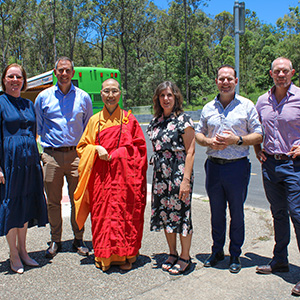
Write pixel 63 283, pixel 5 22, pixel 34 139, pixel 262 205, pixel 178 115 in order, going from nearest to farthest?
1. pixel 63 283
2. pixel 178 115
3. pixel 34 139
4. pixel 262 205
5. pixel 5 22

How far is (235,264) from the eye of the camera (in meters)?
3.69

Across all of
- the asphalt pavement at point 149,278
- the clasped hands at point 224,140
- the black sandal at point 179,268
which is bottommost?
the asphalt pavement at point 149,278

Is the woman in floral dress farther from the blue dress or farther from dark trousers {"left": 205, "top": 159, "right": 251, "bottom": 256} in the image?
the blue dress

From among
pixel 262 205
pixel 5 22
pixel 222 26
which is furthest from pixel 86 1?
pixel 262 205

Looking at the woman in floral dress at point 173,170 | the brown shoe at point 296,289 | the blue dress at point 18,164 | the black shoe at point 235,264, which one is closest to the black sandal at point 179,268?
the woman in floral dress at point 173,170

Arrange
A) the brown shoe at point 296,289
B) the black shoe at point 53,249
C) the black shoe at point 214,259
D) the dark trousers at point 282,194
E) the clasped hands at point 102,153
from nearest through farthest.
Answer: the brown shoe at point 296,289
the dark trousers at point 282,194
the clasped hands at point 102,153
the black shoe at point 214,259
the black shoe at point 53,249

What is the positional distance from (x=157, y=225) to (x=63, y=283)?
107 cm

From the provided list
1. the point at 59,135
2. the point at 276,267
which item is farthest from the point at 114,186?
the point at 276,267

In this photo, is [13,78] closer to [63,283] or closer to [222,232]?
[63,283]

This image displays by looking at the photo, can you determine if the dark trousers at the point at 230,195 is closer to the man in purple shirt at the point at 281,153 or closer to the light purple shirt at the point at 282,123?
the man in purple shirt at the point at 281,153

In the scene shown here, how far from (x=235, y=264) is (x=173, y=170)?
3.72 feet

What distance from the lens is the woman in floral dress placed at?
363cm

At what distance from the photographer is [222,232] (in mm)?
3877

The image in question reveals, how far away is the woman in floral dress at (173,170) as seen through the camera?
3627 mm
